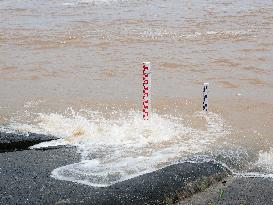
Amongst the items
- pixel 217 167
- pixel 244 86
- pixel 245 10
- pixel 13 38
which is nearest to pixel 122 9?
pixel 245 10

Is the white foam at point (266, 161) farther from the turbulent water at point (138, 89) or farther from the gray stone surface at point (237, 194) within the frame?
the gray stone surface at point (237, 194)

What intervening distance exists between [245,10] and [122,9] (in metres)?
7.13

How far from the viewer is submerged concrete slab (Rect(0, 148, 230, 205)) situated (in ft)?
19.1

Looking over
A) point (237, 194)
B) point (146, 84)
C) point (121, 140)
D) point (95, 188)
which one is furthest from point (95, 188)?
point (146, 84)

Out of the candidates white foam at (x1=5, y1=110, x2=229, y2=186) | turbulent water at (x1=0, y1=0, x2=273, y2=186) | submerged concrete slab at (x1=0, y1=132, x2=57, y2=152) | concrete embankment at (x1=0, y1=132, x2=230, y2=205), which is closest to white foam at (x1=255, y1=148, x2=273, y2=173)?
turbulent water at (x1=0, y1=0, x2=273, y2=186)

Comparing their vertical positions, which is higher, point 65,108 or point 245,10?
point 245,10

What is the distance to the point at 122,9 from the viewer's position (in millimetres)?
29672

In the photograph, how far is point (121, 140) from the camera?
8.91 metres

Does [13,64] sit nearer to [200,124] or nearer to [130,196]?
[200,124]

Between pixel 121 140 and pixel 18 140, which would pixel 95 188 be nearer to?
pixel 18 140

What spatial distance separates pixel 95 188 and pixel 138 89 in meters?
6.53

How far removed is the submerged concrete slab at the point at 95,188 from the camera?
19.1ft

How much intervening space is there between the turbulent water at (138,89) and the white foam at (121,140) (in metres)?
0.02

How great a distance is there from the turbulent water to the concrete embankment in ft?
1.10
